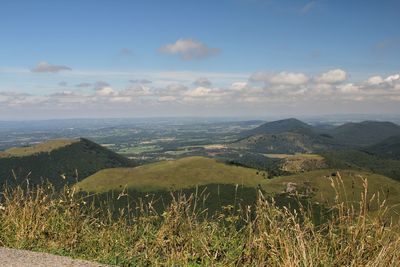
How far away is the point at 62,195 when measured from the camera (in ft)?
34.3

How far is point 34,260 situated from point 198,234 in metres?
3.16

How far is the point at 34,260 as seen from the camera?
7.65 meters

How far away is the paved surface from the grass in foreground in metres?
0.65

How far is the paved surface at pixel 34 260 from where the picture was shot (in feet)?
24.3

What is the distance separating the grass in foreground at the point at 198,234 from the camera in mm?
6867

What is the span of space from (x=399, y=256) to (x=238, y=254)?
2857 millimetres

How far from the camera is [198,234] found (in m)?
8.61

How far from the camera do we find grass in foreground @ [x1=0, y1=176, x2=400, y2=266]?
6867 mm

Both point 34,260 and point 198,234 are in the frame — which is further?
point 198,234

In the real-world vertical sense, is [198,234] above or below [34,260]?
above

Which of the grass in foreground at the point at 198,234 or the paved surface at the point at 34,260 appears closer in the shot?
the grass in foreground at the point at 198,234

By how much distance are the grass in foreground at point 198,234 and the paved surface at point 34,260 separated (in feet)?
2.14

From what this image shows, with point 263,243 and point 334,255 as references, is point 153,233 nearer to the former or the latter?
point 263,243

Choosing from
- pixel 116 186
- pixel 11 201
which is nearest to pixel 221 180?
pixel 116 186
